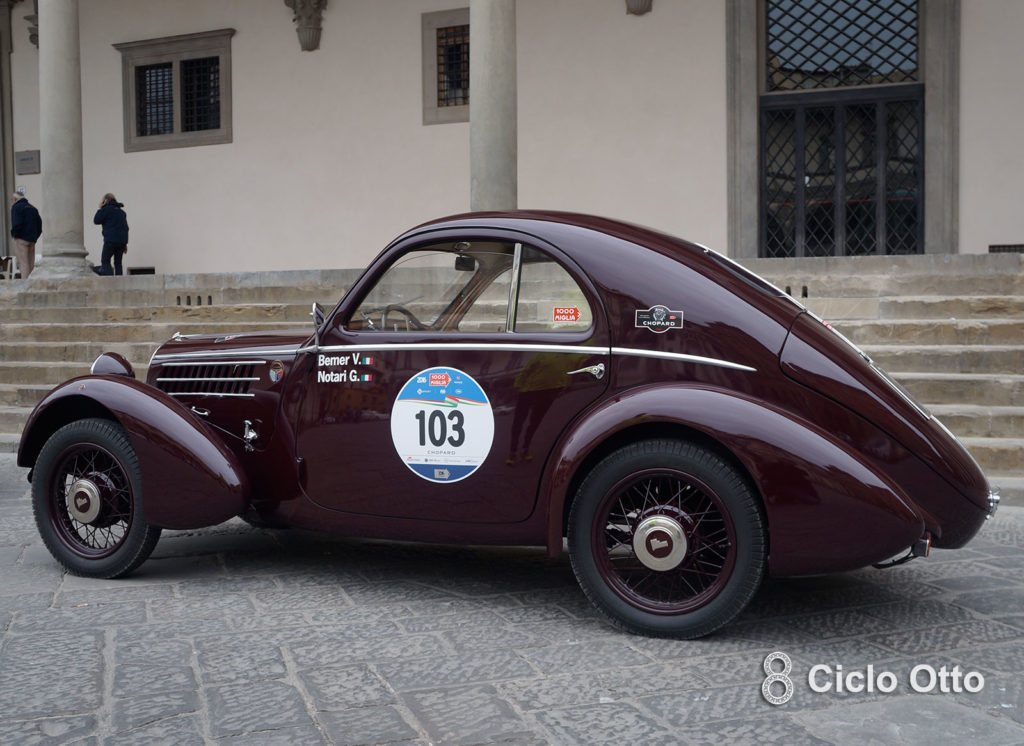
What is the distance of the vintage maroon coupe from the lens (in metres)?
3.42

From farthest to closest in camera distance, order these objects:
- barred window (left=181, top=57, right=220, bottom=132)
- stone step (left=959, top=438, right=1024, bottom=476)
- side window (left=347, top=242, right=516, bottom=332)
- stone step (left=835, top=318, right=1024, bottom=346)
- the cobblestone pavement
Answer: barred window (left=181, top=57, right=220, bottom=132)
stone step (left=835, top=318, right=1024, bottom=346)
stone step (left=959, top=438, right=1024, bottom=476)
side window (left=347, top=242, right=516, bottom=332)
the cobblestone pavement

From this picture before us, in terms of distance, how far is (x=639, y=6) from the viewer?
14.3 metres

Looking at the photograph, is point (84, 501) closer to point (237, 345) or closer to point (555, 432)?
point (237, 345)

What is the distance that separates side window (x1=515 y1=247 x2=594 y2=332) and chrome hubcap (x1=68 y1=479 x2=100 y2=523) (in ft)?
6.55

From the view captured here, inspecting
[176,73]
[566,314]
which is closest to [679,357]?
[566,314]

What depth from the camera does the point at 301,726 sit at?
2795 millimetres

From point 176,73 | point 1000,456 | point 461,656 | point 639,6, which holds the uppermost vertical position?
point 639,6

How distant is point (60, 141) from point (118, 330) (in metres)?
3.31

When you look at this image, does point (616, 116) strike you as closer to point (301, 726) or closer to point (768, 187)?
point (768, 187)

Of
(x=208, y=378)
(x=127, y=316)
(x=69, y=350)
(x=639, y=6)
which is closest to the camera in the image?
(x=208, y=378)

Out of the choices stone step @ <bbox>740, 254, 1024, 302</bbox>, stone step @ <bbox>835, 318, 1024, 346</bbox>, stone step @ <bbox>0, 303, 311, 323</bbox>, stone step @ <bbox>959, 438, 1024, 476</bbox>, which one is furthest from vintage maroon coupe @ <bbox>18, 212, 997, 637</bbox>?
stone step @ <bbox>0, 303, 311, 323</bbox>

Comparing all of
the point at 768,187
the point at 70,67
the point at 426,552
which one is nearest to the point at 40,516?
the point at 426,552

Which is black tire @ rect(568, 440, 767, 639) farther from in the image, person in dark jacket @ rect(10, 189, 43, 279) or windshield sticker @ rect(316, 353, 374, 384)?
person in dark jacket @ rect(10, 189, 43, 279)

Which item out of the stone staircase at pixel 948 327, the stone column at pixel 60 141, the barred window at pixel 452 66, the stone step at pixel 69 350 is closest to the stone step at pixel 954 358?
the stone staircase at pixel 948 327
